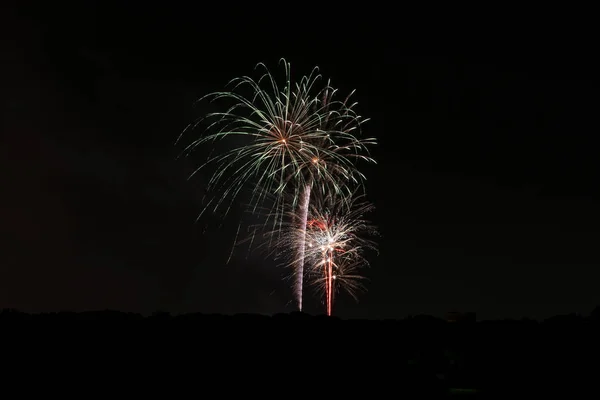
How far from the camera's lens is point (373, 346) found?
20.6 feet

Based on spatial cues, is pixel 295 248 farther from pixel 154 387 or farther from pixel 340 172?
pixel 154 387

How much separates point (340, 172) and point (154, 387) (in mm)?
21995

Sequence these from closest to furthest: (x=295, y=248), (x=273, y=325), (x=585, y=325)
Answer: (x=273, y=325), (x=585, y=325), (x=295, y=248)

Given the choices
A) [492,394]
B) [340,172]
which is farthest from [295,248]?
[492,394]

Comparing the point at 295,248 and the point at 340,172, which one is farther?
the point at 295,248

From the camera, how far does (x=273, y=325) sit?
620cm

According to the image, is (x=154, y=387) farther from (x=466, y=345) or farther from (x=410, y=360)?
(x=466, y=345)

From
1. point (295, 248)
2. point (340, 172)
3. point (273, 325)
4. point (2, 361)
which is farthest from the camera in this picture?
point (295, 248)

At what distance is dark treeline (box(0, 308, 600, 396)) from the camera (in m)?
6.03

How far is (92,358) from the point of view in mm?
5887

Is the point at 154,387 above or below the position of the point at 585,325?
below

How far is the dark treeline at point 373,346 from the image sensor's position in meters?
6.03

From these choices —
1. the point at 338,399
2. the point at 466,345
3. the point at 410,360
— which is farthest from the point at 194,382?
the point at 466,345

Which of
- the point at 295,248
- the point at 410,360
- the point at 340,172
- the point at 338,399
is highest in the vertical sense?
the point at 340,172
